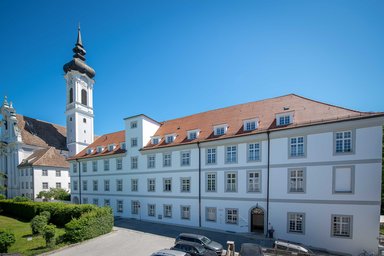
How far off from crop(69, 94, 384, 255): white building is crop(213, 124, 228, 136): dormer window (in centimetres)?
11

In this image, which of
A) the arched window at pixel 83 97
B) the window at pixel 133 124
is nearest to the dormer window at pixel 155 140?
the window at pixel 133 124

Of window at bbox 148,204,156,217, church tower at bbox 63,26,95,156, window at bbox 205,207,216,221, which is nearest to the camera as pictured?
window at bbox 205,207,216,221

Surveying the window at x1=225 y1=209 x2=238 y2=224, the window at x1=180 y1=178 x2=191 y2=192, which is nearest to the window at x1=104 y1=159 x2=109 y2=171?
the window at x1=180 y1=178 x2=191 y2=192

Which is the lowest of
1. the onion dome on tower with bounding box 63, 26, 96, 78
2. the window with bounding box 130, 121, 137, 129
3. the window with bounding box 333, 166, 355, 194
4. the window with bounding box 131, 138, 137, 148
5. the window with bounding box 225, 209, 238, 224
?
the window with bounding box 225, 209, 238, 224

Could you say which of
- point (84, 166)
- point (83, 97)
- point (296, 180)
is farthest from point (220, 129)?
point (83, 97)

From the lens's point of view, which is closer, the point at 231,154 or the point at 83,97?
the point at 231,154

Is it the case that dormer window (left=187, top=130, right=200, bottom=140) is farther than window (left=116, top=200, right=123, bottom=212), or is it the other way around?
window (left=116, top=200, right=123, bottom=212)

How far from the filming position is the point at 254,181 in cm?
1888

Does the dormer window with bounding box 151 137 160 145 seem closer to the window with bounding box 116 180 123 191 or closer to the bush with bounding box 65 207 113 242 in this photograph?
the window with bounding box 116 180 123 191

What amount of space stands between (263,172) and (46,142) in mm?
51581

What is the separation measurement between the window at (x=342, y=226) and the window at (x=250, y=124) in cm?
961

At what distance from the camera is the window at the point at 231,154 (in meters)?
20.1

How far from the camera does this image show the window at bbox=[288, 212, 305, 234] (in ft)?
54.6

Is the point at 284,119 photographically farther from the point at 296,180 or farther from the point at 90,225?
the point at 90,225
